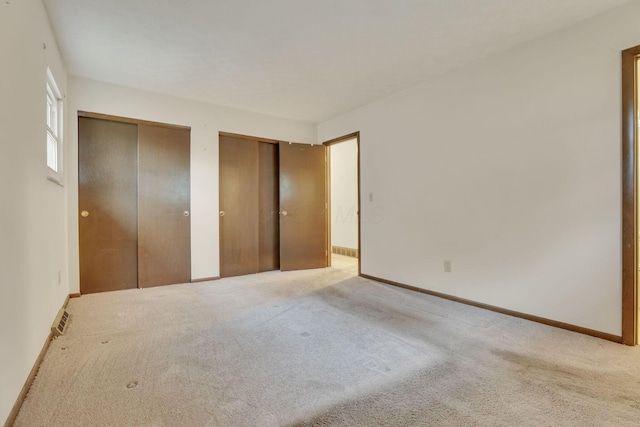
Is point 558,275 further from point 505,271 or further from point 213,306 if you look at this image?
point 213,306

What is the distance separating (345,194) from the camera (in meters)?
6.53

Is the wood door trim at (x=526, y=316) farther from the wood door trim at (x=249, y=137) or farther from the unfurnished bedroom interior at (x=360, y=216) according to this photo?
the wood door trim at (x=249, y=137)

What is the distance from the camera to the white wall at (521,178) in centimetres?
227

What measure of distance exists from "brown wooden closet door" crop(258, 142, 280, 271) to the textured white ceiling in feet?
4.25

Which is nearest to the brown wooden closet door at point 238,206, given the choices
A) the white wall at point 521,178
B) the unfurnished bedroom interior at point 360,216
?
the unfurnished bedroom interior at point 360,216

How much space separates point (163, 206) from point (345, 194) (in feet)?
12.2

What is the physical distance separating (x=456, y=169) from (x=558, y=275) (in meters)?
1.33

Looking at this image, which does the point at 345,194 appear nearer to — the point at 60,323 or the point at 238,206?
the point at 238,206

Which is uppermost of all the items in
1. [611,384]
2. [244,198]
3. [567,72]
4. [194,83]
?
[194,83]

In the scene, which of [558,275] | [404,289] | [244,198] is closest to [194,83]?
[244,198]

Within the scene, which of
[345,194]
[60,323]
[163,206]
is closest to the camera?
[60,323]

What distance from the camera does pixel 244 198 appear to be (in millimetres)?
4555

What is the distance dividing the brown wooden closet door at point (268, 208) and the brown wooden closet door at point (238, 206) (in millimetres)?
121

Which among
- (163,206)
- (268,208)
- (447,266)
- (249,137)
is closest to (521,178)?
(447,266)
